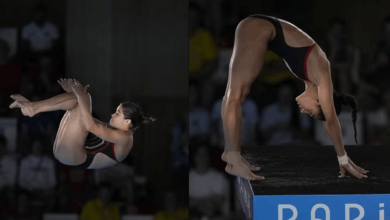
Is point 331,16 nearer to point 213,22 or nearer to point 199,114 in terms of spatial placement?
point 213,22

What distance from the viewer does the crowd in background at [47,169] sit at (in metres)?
4.43

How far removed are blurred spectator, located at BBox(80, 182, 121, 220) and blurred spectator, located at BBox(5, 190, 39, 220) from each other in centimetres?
53

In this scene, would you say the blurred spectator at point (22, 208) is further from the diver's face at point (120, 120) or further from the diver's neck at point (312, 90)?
the diver's neck at point (312, 90)

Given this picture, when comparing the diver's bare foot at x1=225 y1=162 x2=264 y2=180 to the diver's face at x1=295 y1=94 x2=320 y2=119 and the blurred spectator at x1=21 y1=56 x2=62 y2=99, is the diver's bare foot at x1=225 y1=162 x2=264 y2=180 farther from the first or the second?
the blurred spectator at x1=21 y1=56 x2=62 y2=99

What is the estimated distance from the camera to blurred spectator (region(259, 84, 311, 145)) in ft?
14.3

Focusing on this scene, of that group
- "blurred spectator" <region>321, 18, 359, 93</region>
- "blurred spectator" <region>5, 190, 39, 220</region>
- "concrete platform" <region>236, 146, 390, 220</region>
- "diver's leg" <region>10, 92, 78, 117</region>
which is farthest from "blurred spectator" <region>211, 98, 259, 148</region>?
"blurred spectator" <region>5, 190, 39, 220</region>

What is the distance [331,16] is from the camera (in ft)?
14.3

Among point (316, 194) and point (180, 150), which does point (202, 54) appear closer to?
point (180, 150)

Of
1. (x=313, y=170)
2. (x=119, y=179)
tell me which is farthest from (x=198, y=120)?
(x=313, y=170)

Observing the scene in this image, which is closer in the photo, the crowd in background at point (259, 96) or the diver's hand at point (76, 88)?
the diver's hand at point (76, 88)

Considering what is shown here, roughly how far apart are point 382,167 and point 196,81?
1.99 m

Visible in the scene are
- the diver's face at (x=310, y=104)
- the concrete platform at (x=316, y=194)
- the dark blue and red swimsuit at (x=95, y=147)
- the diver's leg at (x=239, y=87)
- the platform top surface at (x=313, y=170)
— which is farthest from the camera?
the dark blue and red swimsuit at (x=95, y=147)

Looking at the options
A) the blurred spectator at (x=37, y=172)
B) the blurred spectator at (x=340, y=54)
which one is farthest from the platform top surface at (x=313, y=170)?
the blurred spectator at (x=37, y=172)

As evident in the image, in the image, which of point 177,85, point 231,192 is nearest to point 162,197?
point 231,192
